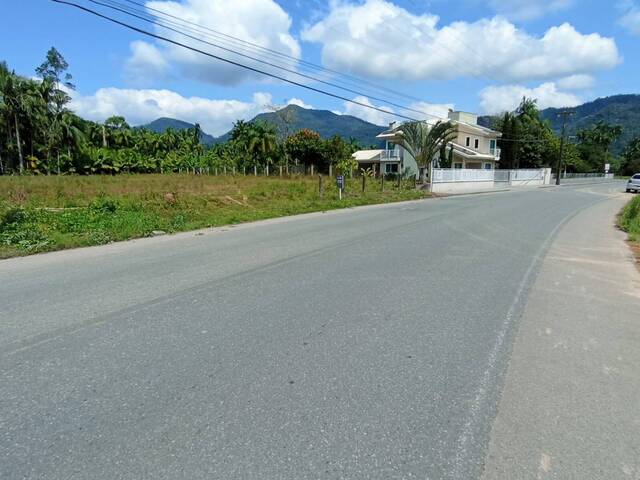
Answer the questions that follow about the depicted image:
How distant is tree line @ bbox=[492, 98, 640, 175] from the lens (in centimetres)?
5709

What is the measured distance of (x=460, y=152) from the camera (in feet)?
160

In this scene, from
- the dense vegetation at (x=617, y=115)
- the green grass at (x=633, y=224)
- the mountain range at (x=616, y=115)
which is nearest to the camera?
the green grass at (x=633, y=224)

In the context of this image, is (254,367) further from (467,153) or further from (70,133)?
(467,153)

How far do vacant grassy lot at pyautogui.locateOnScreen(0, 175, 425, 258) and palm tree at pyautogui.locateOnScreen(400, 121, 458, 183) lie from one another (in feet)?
38.6

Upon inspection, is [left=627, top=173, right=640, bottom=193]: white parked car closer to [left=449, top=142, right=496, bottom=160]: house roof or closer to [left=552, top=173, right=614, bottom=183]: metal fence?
[left=449, top=142, right=496, bottom=160]: house roof

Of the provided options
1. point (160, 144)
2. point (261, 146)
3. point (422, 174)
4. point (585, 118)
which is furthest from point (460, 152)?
point (585, 118)

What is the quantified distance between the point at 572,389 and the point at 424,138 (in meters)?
33.5

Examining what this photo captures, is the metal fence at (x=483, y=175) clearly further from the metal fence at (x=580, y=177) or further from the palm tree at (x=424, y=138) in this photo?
the metal fence at (x=580, y=177)

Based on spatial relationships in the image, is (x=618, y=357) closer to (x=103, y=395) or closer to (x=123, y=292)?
(x=103, y=395)

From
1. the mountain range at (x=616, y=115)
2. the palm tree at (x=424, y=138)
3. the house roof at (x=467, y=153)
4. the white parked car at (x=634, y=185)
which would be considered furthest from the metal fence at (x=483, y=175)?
the mountain range at (x=616, y=115)

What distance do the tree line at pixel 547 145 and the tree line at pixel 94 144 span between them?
23.7m

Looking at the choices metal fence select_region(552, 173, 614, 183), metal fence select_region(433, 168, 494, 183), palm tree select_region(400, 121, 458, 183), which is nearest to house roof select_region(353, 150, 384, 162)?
metal fence select_region(433, 168, 494, 183)

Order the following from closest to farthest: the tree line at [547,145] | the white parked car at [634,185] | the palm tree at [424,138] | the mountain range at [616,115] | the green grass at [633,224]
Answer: the green grass at [633,224] → the palm tree at [424,138] → the white parked car at [634,185] → the tree line at [547,145] → the mountain range at [616,115]

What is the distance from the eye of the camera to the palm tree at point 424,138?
34000 mm
